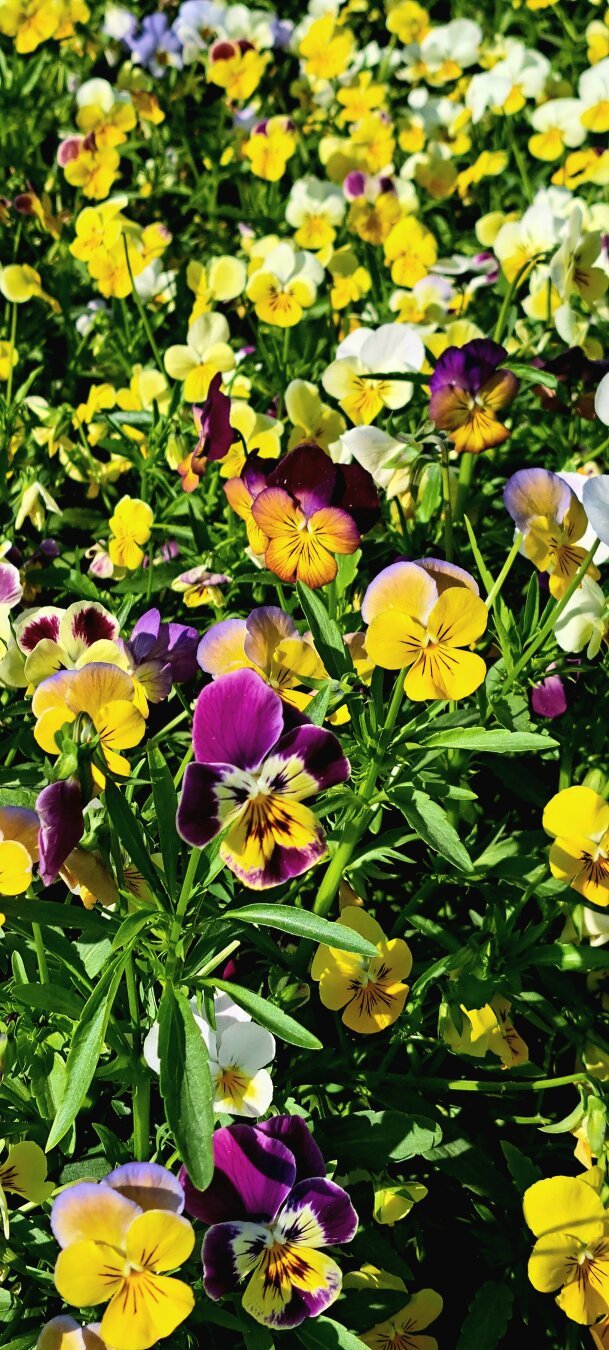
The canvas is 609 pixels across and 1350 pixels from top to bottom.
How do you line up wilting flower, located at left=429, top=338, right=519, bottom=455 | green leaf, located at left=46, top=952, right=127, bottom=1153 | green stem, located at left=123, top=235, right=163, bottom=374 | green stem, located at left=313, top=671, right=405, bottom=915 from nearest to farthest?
green leaf, located at left=46, top=952, right=127, bottom=1153 < green stem, located at left=313, top=671, right=405, bottom=915 < wilting flower, located at left=429, top=338, right=519, bottom=455 < green stem, located at left=123, top=235, right=163, bottom=374

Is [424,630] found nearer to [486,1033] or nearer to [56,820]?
[56,820]

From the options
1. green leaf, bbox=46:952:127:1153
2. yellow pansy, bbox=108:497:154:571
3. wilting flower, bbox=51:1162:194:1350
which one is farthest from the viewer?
yellow pansy, bbox=108:497:154:571

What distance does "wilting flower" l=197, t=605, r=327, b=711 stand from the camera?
4.22 ft

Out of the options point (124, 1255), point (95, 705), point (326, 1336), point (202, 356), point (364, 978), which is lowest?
point (326, 1336)

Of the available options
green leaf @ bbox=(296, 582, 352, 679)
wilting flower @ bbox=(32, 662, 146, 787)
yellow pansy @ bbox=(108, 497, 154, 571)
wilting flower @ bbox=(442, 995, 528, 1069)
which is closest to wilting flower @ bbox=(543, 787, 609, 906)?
wilting flower @ bbox=(442, 995, 528, 1069)

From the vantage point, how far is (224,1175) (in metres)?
1.16

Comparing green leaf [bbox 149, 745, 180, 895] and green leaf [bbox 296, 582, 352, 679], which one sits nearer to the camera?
green leaf [bbox 149, 745, 180, 895]

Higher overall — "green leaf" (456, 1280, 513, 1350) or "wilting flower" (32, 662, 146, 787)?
"wilting flower" (32, 662, 146, 787)

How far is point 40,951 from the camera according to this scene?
4.22 ft

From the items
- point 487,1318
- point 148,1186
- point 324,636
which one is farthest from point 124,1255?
point 324,636

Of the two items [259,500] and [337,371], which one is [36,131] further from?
[259,500]

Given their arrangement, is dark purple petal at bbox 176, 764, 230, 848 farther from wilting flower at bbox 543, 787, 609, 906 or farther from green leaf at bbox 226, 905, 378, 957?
wilting flower at bbox 543, 787, 609, 906

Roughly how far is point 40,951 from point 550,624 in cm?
80

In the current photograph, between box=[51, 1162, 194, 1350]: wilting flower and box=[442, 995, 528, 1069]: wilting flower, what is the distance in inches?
20.0
